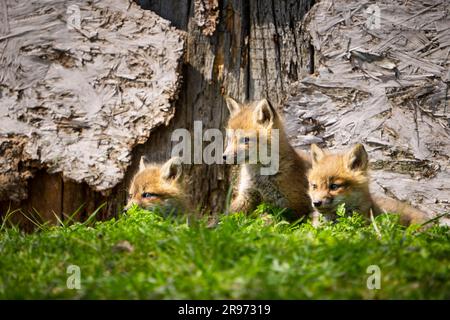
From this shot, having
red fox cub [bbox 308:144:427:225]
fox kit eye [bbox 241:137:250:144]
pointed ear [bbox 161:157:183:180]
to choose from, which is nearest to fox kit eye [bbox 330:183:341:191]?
red fox cub [bbox 308:144:427:225]

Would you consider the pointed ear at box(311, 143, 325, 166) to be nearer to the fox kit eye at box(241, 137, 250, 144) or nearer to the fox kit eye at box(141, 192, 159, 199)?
the fox kit eye at box(241, 137, 250, 144)

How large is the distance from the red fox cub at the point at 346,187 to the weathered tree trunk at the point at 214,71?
1.37 meters

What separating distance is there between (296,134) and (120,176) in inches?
86.9

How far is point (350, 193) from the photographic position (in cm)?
686

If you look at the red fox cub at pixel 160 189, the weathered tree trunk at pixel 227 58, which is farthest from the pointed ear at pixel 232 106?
the red fox cub at pixel 160 189

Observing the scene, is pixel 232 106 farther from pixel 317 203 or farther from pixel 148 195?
pixel 317 203

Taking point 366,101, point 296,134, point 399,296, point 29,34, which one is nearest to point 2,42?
point 29,34

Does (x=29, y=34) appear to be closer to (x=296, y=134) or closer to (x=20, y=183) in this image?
(x=20, y=183)

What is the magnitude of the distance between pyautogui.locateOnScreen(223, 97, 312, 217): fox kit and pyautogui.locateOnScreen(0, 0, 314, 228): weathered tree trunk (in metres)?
0.48

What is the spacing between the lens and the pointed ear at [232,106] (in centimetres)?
750

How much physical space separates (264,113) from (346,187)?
128cm

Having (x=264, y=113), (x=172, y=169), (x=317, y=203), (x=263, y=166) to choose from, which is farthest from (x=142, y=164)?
(x=317, y=203)

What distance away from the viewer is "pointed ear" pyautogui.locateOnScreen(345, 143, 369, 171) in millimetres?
6914

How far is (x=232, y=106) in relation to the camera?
758 cm
